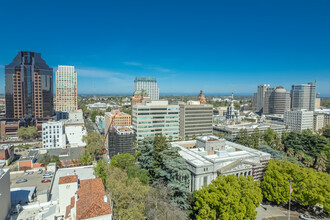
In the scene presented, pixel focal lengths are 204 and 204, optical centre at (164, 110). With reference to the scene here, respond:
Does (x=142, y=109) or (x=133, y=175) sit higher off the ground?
(x=142, y=109)

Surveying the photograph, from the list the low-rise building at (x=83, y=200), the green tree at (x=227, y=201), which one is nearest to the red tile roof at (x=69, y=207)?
the low-rise building at (x=83, y=200)

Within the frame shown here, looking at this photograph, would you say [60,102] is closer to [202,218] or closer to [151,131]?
[151,131]

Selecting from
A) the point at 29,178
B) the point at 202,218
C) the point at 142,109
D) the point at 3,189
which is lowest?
the point at 29,178

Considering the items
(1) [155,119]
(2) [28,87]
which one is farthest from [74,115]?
(1) [155,119]

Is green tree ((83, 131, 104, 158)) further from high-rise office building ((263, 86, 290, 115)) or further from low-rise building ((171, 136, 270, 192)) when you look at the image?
high-rise office building ((263, 86, 290, 115))

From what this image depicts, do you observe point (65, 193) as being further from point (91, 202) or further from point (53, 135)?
point (53, 135)

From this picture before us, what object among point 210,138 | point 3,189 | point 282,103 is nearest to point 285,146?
point 210,138

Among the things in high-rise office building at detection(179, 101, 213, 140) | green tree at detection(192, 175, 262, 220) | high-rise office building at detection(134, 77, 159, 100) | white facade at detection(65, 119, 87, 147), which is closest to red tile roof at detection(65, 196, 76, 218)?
green tree at detection(192, 175, 262, 220)
